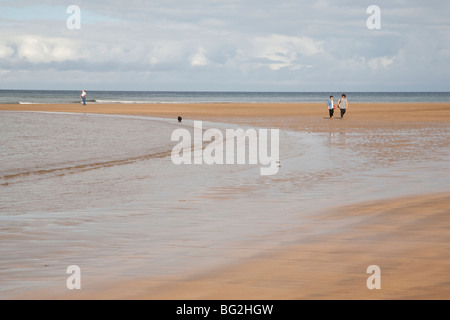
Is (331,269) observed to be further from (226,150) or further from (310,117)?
(310,117)

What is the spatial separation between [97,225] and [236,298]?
3.38m

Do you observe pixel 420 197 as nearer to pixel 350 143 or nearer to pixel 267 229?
pixel 267 229

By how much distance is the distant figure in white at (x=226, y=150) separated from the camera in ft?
46.1

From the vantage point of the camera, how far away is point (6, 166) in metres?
13.2

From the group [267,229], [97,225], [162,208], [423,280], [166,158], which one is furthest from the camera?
[166,158]

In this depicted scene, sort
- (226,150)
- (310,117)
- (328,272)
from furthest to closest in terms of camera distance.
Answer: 1. (310,117)
2. (226,150)
3. (328,272)

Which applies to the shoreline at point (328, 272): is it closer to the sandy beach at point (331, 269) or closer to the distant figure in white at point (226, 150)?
the sandy beach at point (331, 269)

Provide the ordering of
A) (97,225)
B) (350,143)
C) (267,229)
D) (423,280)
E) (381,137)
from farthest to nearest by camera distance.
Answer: (381,137) < (350,143) < (97,225) < (267,229) < (423,280)

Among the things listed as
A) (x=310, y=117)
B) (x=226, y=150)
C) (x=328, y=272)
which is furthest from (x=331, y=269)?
(x=310, y=117)

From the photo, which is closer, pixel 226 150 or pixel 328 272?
pixel 328 272

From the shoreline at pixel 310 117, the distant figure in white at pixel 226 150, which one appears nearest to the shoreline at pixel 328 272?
the distant figure in white at pixel 226 150

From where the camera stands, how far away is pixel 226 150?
55.5 ft
